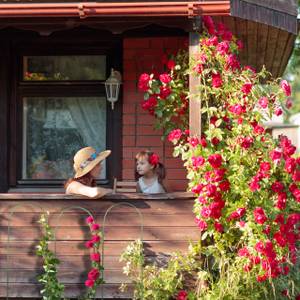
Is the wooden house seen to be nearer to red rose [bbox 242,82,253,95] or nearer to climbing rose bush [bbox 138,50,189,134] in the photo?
climbing rose bush [bbox 138,50,189,134]

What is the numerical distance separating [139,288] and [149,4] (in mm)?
2374

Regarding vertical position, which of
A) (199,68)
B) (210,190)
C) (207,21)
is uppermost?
(207,21)

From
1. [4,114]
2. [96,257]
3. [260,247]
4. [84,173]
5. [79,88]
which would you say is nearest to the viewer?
[260,247]

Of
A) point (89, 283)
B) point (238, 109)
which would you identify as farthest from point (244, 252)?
point (89, 283)

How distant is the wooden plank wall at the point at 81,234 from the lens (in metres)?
7.24

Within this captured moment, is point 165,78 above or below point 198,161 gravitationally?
above

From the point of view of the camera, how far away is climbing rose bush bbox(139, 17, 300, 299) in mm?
6898

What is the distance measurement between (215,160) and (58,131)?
289cm

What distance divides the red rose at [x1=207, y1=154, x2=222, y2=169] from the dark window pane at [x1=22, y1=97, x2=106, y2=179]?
2.50m

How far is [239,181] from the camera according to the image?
6.93 meters

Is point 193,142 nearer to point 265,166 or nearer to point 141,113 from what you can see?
point 265,166

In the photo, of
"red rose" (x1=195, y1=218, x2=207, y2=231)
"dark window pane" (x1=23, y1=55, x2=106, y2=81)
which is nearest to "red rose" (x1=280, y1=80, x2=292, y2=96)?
"red rose" (x1=195, y1=218, x2=207, y2=231)

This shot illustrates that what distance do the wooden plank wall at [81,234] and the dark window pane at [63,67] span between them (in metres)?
2.32

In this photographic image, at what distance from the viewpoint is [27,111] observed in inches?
364
